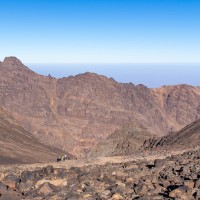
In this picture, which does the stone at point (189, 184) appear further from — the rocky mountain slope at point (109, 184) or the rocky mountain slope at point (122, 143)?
the rocky mountain slope at point (122, 143)

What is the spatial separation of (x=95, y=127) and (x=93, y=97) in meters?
17.7

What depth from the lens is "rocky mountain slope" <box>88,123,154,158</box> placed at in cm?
4614

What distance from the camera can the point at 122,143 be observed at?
161 ft

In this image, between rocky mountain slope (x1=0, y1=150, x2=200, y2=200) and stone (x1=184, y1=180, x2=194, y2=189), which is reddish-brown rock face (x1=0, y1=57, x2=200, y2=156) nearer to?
rocky mountain slope (x1=0, y1=150, x2=200, y2=200)

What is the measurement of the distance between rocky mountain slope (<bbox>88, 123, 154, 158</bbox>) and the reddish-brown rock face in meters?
55.5

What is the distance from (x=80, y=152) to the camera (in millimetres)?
105812

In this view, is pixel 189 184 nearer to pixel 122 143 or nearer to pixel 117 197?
pixel 117 197

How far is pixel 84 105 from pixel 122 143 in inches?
3362

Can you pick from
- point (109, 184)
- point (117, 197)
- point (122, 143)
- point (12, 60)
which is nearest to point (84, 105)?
point (12, 60)

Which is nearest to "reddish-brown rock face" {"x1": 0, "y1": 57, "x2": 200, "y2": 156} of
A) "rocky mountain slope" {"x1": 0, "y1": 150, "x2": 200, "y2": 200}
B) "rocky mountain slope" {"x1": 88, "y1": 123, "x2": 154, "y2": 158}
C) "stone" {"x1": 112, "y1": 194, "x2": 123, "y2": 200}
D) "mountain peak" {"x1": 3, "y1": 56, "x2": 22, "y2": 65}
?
"mountain peak" {"x1": 3, "y1": 56, "x2": 22, "y2": 65}

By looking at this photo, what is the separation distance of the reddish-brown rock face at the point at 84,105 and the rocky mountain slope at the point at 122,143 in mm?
55527

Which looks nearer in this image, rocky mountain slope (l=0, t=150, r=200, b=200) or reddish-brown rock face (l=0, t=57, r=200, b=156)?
rocky mountain slope (l=0, t=150, r=200, b=200)

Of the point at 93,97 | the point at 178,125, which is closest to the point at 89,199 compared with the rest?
the point at 93,97

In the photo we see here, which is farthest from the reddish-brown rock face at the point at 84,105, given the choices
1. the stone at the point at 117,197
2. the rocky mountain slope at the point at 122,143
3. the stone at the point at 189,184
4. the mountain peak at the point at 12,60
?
the stone at the point at 117,197
